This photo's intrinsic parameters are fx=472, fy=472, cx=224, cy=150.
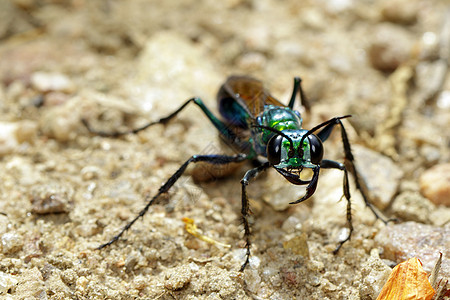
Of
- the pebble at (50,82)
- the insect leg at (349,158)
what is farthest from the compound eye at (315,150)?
the pebble at (50,82)

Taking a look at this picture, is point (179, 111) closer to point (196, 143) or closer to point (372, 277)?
point (196, 143)

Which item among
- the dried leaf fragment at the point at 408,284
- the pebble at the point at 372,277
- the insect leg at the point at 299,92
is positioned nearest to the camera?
the dried leaf fragment at the point at 408,284

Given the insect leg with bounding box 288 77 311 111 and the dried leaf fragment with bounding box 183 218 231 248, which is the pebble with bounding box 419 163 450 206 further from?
the dried leaf fragment with bounding box 183 218 231 248

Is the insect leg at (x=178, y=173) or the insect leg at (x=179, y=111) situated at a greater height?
the insect leg at (x=179, y=111)

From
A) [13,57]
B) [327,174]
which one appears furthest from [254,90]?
[13,57]

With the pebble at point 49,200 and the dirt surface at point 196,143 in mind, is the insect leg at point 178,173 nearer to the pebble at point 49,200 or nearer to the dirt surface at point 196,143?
the dirt surface at point 196,143

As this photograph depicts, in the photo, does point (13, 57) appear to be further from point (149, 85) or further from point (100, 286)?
point (100, 286)
